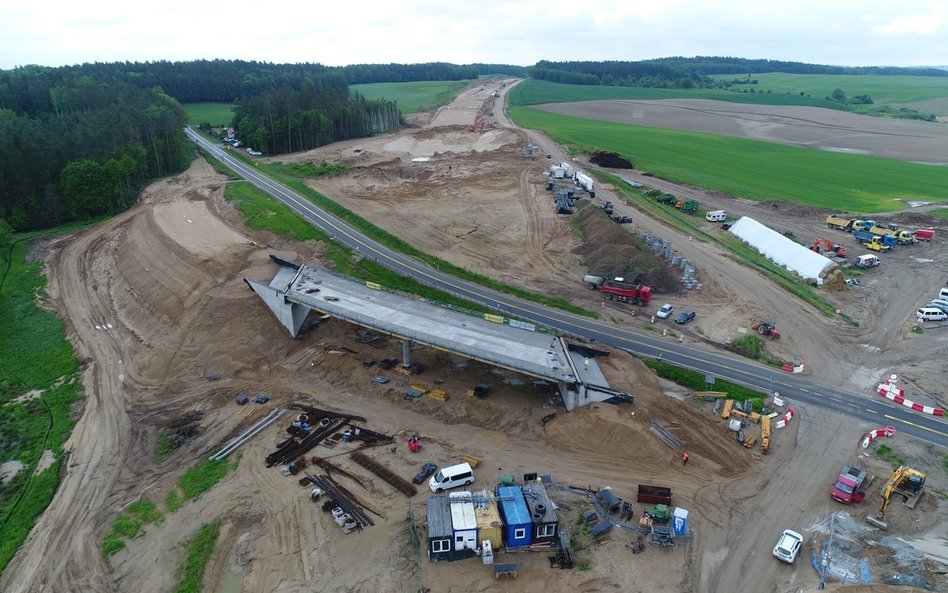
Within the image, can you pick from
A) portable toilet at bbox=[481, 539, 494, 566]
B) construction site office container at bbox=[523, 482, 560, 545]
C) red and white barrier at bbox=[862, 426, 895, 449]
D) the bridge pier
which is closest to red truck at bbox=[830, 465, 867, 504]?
red and white barrier at bbox=[862, 426, 895, 449]

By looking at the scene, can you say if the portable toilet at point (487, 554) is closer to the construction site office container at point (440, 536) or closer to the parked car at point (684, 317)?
the construction site office container at point (440, 536)

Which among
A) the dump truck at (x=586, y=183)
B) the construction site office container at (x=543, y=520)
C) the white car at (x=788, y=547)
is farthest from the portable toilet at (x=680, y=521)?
the dump truck at (x=586, y=183)

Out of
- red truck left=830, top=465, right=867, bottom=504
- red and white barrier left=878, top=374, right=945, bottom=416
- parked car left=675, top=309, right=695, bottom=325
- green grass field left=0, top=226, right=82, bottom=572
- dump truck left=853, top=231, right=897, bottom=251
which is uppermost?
dump truck left=853, top=231, right=897, bottom=251

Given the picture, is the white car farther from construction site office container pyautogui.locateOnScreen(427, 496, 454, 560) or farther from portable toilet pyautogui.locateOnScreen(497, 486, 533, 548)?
construction site office container pyautogui.locateOnScreen(427, 496, 454, 560)

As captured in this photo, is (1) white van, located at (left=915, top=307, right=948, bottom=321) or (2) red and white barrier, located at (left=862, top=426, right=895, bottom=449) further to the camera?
(1) white van, located at (left=915, top=307, right=948, bottom=321)

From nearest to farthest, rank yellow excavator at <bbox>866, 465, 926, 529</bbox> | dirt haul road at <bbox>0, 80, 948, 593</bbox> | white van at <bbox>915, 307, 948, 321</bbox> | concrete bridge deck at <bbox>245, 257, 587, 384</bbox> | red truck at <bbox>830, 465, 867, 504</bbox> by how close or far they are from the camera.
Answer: dirt haul road at <bbox>0, 80, 948, 593</bbox>
yellow excavator at <bbox>866, 465, 926, 529</bbox>
red truck at <bbox>830, 465, 867, 504</bbox>
concrete bridge deck at <bbox>245, 257, 587, 384</bbox>
white van at <bbox>915, 307, 948, 321</bbox>

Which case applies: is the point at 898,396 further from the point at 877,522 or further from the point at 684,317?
the point at 684,317
